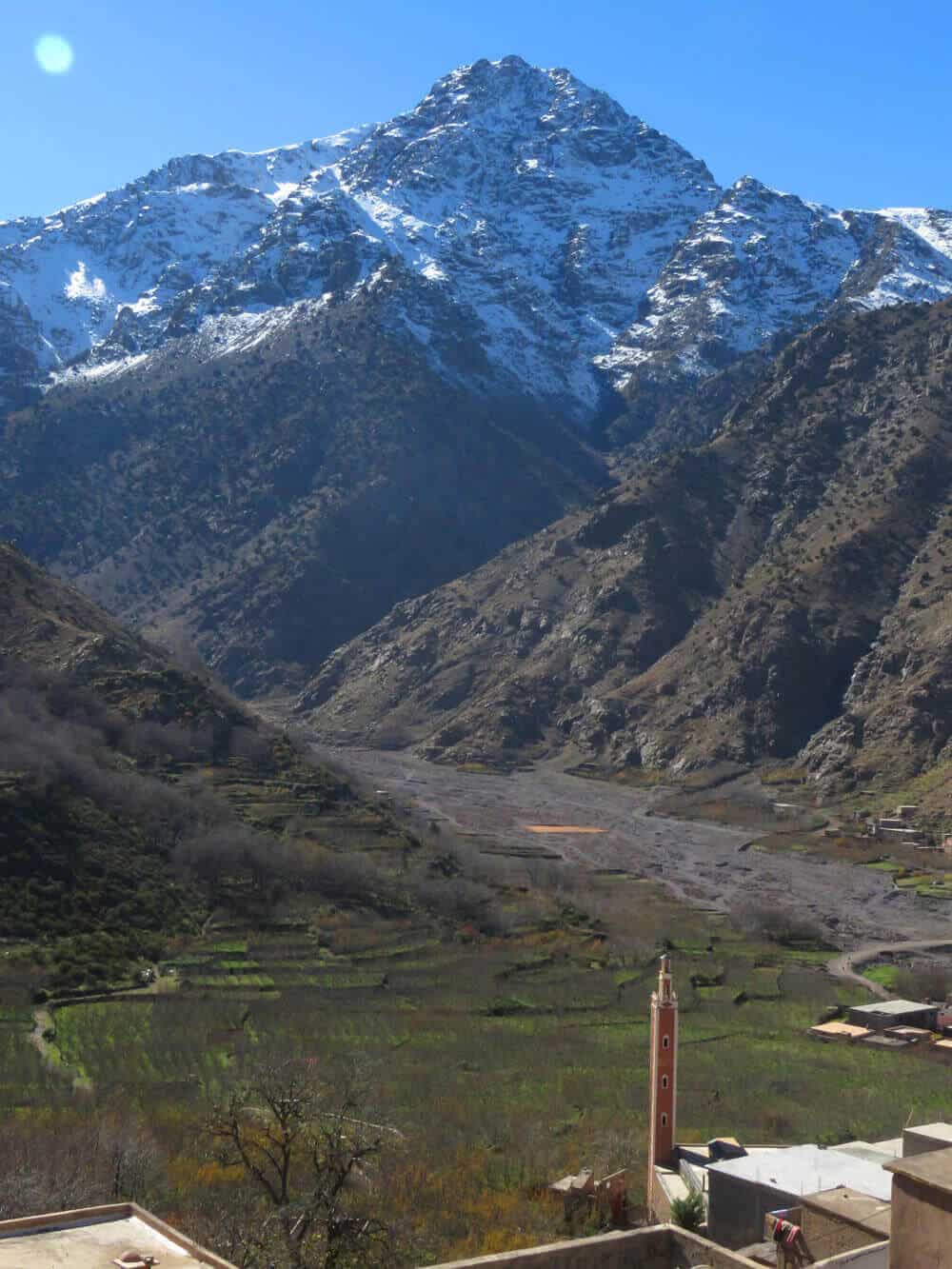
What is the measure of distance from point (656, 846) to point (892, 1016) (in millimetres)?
50101

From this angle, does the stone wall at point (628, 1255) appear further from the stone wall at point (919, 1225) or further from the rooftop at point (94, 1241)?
the rooftop at point (94, 1241)

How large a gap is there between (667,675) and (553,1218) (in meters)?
120

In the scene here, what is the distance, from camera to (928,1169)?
45.7 ft

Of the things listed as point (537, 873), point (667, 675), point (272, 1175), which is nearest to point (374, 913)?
point (537, 873)

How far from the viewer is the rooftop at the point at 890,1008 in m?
58.8

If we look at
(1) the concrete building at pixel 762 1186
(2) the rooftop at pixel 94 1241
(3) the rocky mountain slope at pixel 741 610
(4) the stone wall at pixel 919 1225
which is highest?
(3) the rocky mountain slope at pixel 741 610

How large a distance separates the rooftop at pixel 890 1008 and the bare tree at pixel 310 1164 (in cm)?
2685

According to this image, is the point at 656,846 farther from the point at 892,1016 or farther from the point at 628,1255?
the point at 628,1255

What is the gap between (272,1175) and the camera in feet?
111

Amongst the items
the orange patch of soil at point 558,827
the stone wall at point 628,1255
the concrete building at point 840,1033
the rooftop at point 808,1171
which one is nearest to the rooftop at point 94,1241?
the stone wall at point 628,1255

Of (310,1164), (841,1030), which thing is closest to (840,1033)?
(841,1030)

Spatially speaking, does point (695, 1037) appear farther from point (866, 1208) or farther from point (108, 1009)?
point (866, 1208)

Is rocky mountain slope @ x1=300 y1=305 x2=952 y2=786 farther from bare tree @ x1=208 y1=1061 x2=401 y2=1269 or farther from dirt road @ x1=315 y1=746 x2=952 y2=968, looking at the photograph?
bare tree @ x1=208 y1=1061 x2=401 y2=1269

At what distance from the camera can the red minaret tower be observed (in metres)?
37.0
